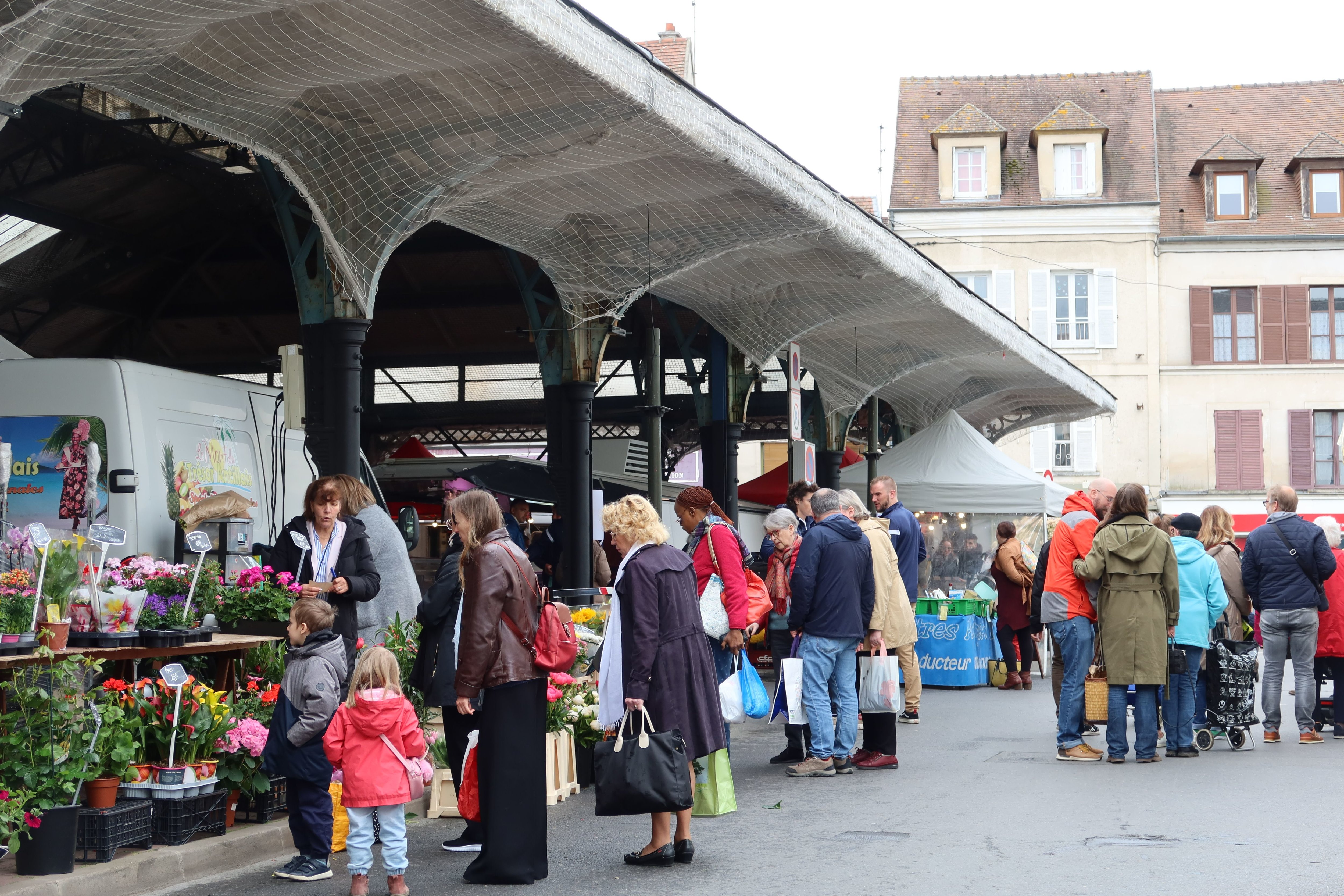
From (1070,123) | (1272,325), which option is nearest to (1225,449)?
(1272,325)

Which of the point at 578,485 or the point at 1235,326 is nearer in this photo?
the point at 578,485

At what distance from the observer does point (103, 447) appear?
8719 mm

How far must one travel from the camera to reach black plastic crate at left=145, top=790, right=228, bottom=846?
6.12 m

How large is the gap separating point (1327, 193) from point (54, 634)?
38.6 metres

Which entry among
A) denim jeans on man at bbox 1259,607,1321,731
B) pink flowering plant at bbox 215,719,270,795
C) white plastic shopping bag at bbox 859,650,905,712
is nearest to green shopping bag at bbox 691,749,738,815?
pink flowering plant at bbox 215,719,270,795

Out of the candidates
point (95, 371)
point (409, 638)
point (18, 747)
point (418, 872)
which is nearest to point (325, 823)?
point (418, 872)

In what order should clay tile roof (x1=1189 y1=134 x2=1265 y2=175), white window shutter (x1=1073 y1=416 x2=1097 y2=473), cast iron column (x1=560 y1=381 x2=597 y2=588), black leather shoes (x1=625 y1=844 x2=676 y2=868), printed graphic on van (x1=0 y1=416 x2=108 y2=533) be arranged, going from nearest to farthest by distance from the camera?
black leather shoes (x1=625 y1=844 x2=676 y2=868) < printed graphic on van (x1=0 y1=416 x2=108 y2=533) < cast iron column (x1=560 y1=381 x2=597 y2=588) < white window shutter (x1=1073 y1=416 x2=1097 y2=473) < clay tile roof (x1=1189 y1=134 x2=1265 y2=175)

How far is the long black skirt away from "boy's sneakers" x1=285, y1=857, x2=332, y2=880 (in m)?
0.62

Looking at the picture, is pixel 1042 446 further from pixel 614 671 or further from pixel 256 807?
pixel 256 807

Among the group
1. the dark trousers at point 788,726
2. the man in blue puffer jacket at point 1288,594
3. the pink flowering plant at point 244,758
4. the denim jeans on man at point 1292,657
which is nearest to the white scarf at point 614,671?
the pink flowering plant at point 244,758

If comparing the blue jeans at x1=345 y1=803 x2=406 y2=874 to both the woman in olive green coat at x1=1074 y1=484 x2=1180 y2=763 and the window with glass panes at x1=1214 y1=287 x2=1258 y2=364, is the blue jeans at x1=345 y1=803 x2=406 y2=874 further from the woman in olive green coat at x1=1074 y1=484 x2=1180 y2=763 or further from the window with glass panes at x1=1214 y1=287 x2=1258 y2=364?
the window with glass panes at x1=1214 y1=287 x2=1258 y2=364

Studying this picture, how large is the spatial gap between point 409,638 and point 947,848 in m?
3.07

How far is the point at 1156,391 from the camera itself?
124 ft

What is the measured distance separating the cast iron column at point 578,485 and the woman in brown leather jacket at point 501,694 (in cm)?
800
